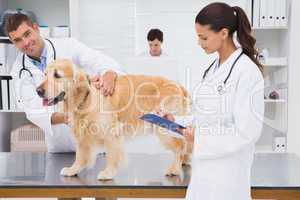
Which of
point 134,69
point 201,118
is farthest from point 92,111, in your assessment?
point 201,118

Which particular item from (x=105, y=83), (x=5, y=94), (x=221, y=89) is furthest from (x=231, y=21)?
(x=5, y=94)

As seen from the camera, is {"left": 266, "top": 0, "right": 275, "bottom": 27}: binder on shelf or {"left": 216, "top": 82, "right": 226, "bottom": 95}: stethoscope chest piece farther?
{"left": 266, "top": 0, "right": 275, "bottom": 27}: binder on shelf

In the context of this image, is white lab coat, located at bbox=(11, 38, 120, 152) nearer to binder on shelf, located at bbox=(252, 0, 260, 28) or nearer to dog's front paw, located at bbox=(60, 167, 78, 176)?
dog's front paw, located at bbox=(60, 167, 78, 176)

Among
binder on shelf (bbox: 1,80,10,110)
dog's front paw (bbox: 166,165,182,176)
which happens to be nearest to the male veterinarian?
dog's front paw (bbox: 166,165,182,176)

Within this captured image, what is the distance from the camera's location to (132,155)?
1.85 metres

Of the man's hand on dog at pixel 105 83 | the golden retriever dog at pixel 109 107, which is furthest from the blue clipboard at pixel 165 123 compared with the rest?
the man's hand on dog at pixel 105 83

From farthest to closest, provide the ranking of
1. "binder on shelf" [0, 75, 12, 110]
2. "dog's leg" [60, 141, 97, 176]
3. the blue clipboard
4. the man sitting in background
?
1. "binder on shelf" [0, 75, 12, 110]
2. the man sitting in background
3. "dog's leg" [60, 141, 97, 176]
4. the blue clipboard

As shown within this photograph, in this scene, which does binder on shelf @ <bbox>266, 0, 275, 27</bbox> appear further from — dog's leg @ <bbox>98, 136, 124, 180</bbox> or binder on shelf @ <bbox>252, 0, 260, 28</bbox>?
dog's leg @ <bbox>98, 136, 124, 180</bbox>

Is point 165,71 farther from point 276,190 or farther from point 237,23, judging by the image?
point 276,190

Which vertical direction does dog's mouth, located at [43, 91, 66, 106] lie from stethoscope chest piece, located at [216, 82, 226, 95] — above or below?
below

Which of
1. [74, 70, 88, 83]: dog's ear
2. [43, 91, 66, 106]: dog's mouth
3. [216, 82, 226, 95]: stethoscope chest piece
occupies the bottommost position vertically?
[43, 91, 66, 106]: dog's mouth

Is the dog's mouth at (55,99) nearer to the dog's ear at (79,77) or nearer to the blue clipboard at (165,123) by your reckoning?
the dog's ear at (79,77)

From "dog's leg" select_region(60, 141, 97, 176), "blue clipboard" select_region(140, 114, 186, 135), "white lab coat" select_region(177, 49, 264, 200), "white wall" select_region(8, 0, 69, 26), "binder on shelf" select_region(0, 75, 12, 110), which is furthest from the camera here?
"white wall" select_region(8, 0, 69, 26)

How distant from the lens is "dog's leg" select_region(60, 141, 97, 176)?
1617mm
